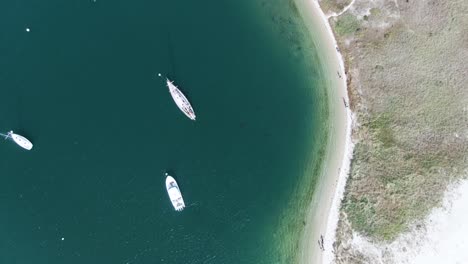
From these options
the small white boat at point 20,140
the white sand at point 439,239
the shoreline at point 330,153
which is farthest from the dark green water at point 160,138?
the white sand at point 439,239

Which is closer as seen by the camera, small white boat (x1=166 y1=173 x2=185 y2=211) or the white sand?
the white sand

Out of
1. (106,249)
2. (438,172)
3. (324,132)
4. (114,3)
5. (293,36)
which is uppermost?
(114,3)

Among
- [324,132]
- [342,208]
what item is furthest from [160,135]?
[342,208]

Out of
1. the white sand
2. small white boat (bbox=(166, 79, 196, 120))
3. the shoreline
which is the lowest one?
the white sand

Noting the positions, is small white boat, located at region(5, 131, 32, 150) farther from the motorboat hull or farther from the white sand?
the white sand

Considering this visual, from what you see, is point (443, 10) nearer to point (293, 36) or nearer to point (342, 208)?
point (293, 36)

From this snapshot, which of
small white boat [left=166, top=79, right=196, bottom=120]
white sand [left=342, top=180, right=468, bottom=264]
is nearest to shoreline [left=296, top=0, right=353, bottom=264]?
white sand [left=342, top=180, right=468, bottom=264]

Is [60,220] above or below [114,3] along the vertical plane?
below
